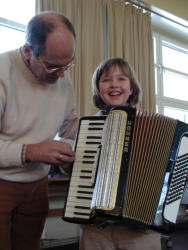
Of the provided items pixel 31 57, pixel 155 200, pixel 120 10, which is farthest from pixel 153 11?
pixel 155 200

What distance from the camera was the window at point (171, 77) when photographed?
3.65 metres

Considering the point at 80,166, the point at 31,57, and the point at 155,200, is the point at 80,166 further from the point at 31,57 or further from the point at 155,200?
the point at 31,57

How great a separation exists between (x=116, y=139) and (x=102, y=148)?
0.21 ft

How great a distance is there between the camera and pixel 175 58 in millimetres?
4047

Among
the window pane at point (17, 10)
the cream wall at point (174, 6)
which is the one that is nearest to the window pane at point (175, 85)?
the cream wall at point (174, 6)

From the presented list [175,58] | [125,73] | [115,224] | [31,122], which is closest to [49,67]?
[31,122]

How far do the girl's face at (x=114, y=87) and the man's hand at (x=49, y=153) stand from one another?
0.44 metres

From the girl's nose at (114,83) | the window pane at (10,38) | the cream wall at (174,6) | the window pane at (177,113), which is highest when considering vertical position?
the cream wall at (174,6)

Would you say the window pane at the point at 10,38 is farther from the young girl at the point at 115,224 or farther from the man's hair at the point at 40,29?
the man's hair at the point at 40,29

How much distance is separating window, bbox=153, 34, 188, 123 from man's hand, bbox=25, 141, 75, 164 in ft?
9.18

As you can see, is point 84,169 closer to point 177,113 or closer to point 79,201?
point 79,201

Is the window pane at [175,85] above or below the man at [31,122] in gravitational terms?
above

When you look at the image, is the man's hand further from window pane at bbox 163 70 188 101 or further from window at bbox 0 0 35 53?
window pane at bbox 163 70 188 101

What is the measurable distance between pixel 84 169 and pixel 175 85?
3299 millimetres
